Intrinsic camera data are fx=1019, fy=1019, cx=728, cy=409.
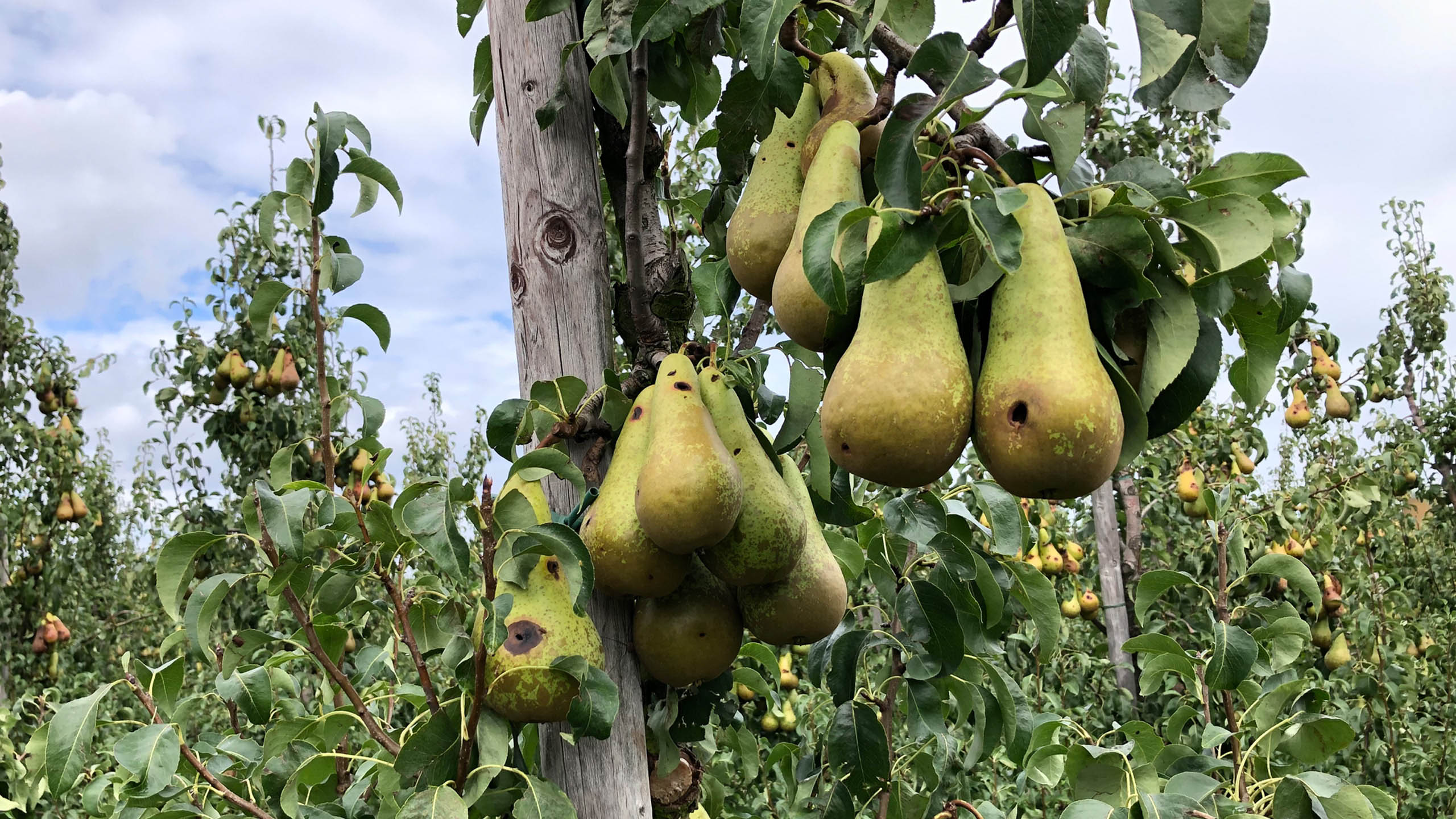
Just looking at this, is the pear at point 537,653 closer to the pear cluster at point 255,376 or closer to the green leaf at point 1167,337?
the green leaf at point 1167,337

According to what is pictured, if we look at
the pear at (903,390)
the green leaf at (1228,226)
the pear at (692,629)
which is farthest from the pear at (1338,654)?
the pear at (903,390)

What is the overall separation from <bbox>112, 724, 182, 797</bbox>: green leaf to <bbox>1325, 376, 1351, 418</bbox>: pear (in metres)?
6.07

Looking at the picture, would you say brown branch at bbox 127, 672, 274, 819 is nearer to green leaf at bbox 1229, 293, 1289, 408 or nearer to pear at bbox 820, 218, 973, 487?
pear at bbox 820, 218, 973, 487

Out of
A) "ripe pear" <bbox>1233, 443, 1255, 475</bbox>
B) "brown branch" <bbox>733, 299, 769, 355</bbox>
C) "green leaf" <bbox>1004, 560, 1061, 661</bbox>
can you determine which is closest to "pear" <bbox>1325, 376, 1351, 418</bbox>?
"ripe pear" <bbox>1233, 443, 1255, 475</bbox>

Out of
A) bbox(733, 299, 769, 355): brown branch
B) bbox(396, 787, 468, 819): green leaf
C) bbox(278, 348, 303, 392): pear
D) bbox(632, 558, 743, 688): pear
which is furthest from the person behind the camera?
bbox(278, 348, 303, 392): pear

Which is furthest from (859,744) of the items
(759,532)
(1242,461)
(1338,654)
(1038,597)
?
(1242,461)

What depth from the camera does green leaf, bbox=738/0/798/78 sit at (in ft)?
3.46

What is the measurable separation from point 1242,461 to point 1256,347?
510 centimetres

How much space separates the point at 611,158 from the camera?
1805 mm

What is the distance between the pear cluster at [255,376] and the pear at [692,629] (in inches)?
156

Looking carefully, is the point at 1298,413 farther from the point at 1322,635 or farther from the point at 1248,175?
the point at 1248,175

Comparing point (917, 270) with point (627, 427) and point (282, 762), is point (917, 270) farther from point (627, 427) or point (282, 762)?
point (282, 762)

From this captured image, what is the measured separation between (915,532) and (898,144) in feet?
2.72

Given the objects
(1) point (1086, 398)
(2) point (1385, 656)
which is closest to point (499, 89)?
(1) point (1086, 398)
